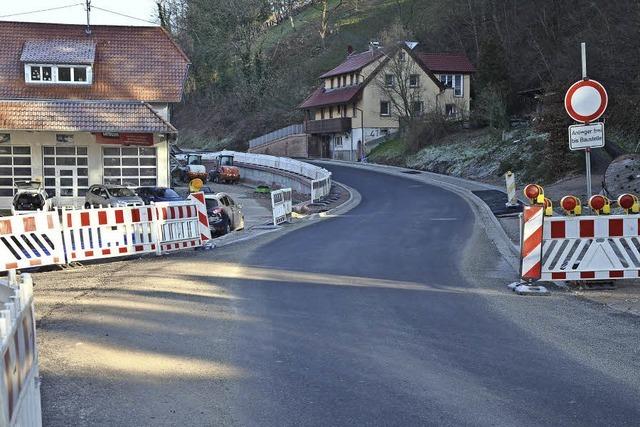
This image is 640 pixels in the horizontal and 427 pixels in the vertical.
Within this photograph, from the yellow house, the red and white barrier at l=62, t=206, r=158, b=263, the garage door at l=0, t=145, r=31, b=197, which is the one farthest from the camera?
the yellow house

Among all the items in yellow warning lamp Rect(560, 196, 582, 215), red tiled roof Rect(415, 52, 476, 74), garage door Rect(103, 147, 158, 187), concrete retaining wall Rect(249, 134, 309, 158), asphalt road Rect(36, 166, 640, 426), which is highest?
red tiled roof Rect(415, 52, 476, 74)

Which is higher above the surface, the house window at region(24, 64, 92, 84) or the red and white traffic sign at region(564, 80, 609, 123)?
the house window at region(24, 64, 92, 84)

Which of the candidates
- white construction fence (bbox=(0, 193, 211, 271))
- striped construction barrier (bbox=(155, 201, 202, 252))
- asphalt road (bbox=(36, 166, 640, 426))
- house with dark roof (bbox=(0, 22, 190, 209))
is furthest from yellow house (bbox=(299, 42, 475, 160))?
asphalt road (bbox=(36, 166, 640, 426))

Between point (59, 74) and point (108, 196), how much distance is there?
9534 millimetres

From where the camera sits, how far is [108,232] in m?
15.4

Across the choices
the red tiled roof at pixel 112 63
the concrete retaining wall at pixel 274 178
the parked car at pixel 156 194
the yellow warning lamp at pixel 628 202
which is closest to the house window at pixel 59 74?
the red tiled roof at pixel 112 63

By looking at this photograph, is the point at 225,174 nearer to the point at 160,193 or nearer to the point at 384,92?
the point at 384,92

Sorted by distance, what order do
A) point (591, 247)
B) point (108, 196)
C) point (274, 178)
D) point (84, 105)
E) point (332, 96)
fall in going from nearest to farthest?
point (591, 247), point (108, 196), point (84, 105), point (274, 178), point (332, 96)

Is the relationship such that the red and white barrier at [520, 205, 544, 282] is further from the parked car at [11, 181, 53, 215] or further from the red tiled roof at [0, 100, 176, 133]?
the red tiled roof at [0, 100, 176, 133]

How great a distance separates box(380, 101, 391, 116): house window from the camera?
238ft

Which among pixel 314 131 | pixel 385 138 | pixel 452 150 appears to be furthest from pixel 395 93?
pixel 452 150

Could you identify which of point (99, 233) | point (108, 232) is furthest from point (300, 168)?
point (99, 233)

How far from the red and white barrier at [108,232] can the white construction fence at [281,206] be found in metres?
7.80

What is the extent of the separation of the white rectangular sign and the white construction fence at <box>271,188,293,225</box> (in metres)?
13.2
